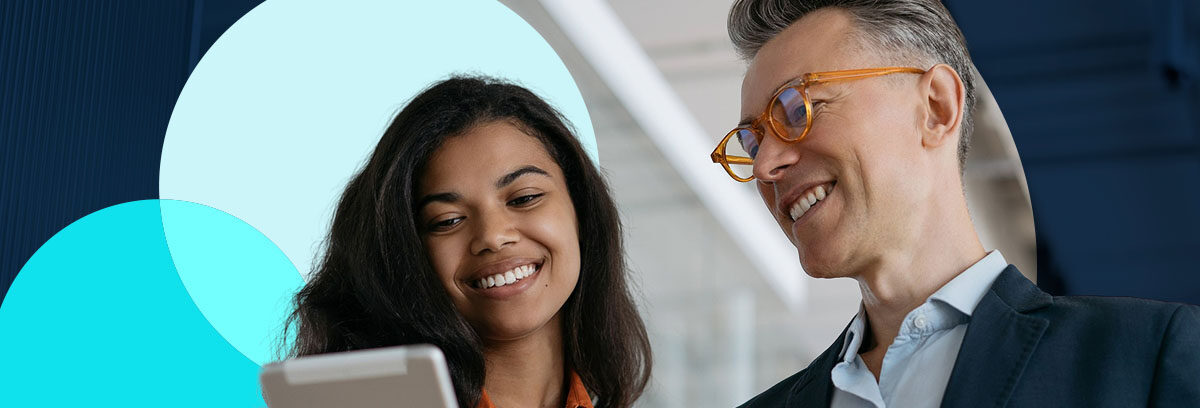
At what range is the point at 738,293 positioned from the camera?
212 inches

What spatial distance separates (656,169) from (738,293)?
0.89 m

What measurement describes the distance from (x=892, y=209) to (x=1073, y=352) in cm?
36

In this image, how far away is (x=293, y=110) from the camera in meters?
2.67

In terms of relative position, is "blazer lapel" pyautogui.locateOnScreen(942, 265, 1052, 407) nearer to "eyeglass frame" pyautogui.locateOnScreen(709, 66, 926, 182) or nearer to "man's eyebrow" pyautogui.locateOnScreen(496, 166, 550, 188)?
"eyeglass frame" pyautogui.locateOnScreen(709, 66, 926, 182)

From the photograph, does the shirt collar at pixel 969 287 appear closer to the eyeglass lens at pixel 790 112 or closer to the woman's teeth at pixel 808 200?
the woman's teeth at pixel 808 200

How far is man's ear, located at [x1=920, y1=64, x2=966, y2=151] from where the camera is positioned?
1867mm

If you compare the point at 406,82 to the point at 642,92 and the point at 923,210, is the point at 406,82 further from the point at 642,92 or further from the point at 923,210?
the point at 642,92

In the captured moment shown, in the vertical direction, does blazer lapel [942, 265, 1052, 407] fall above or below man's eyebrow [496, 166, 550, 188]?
below

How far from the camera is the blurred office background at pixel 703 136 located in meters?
2.05

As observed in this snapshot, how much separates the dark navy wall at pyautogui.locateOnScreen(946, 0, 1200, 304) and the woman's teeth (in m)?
1.30

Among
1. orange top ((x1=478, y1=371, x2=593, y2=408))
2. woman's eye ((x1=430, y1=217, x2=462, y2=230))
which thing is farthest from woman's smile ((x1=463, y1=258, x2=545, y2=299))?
orange top ((x1=478, y1=371, x2=593, y2=408))

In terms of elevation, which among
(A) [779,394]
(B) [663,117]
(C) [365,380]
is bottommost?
(A) [779,394]

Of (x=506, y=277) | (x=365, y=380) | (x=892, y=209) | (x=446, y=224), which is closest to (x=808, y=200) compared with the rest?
(x=892, y=209)

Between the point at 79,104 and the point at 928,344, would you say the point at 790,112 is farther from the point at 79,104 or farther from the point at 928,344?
the point at 79,104
